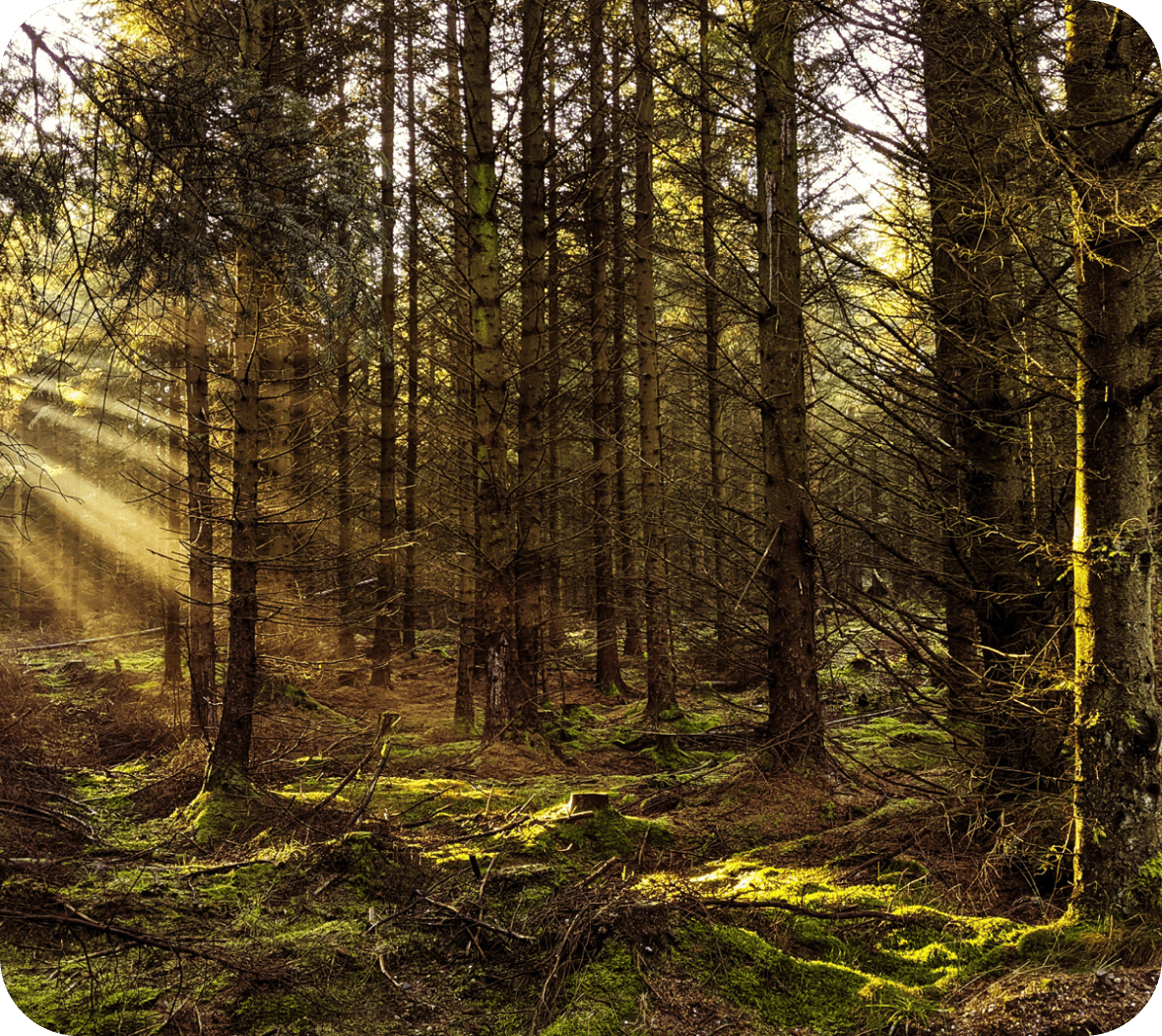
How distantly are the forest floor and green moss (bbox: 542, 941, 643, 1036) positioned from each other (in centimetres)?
1

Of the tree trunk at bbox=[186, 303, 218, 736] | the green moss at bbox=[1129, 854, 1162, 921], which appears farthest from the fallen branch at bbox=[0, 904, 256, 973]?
the tree trunk at bbox=[186, 303, 218, 736]

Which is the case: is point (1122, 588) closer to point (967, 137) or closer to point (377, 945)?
point (967, 137)

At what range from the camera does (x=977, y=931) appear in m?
4.10

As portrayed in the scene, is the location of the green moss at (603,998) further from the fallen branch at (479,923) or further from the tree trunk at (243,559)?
the tree trunk at (243,559)

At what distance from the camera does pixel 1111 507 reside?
13.6 ft

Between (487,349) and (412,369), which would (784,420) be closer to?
(487,349)

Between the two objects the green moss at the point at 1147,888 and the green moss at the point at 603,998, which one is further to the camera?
the green moss at the point at 1147,888

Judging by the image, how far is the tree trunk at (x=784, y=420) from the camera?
6.71 meters

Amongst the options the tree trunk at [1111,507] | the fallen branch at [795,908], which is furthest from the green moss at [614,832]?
the tree trunk at [1111,507]

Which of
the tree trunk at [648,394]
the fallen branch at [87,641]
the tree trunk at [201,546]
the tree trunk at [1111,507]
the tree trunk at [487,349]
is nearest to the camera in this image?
the tree trunk at [1111,507]

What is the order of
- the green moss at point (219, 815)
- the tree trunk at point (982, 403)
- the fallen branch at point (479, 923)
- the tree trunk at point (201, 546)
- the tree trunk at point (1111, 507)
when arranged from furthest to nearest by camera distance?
the tree trunk at point (201, 546) < the green moss at point (219, 815) < the tree trunk at point (982, 403) < the tree trunk at point (1111, 507) < the fallen branch at point (479, 923)

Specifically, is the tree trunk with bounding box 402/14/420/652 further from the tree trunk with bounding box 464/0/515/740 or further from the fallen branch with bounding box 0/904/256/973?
the fallen branch with bounding box 0/904/256/973

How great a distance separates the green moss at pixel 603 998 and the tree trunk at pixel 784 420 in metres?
3.24

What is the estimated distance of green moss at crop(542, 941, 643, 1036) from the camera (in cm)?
336
